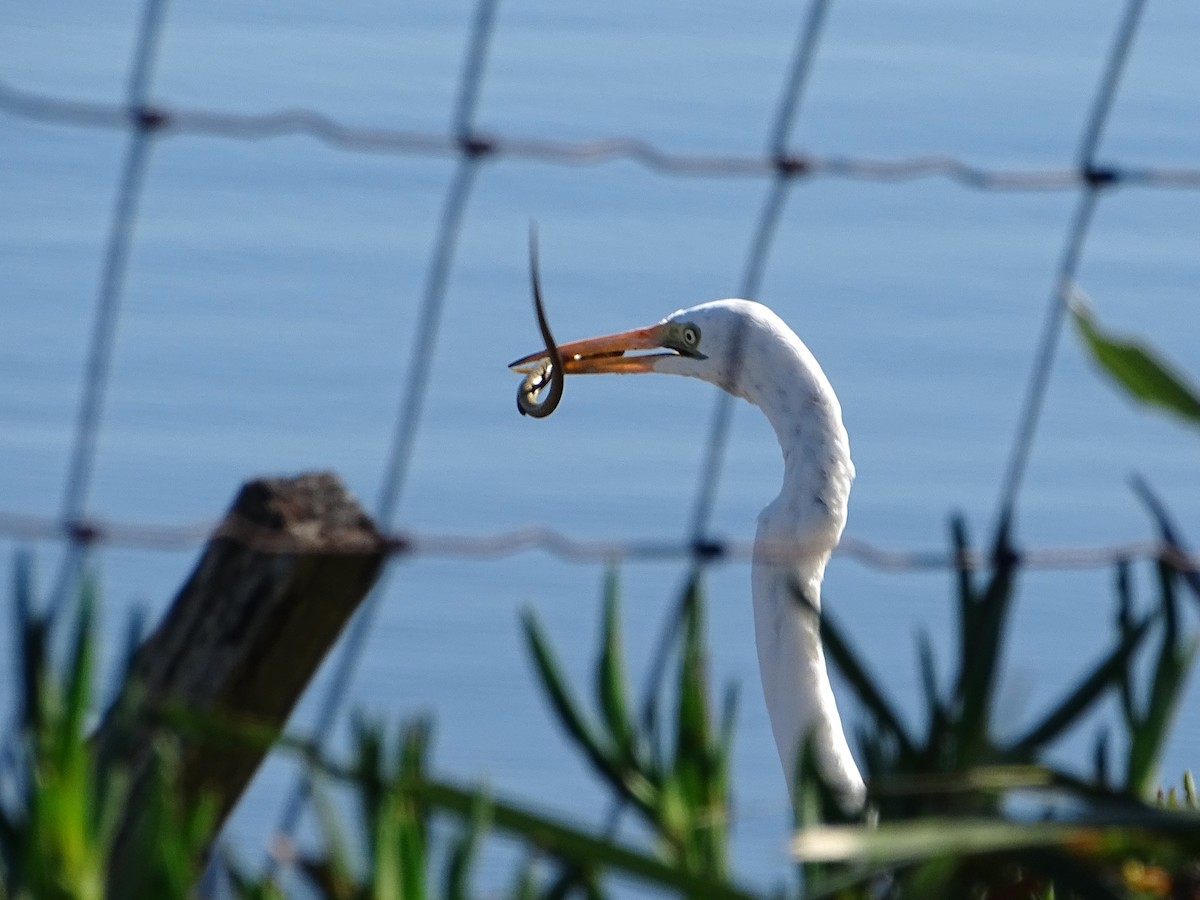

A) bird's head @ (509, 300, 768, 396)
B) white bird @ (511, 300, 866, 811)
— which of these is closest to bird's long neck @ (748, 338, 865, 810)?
white bird @ (511, 300, 866, 811)

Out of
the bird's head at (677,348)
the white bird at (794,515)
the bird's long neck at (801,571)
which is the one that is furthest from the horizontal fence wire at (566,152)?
A: the bird's head at (677,348)

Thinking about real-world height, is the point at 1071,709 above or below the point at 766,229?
below

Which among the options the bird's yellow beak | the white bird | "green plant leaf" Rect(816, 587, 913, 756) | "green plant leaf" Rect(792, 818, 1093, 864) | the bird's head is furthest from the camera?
the bird's yellow beak

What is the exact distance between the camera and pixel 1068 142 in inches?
255

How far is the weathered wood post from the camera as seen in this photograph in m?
1.35

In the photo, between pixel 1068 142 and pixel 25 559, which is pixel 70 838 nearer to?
pixel 25 559

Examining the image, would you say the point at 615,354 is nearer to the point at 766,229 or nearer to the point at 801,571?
the point at 801,571

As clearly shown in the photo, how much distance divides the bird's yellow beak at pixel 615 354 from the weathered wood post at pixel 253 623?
1.68 m

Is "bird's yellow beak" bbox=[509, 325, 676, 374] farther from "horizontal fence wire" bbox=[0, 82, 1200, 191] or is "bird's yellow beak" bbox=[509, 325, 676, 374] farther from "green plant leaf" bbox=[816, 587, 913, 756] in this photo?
"green plant leaf" bbox=[816, 587, 913, 756]

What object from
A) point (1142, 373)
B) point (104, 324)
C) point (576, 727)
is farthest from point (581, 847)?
point (104, 324)

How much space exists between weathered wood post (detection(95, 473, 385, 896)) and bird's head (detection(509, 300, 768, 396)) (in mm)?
1503

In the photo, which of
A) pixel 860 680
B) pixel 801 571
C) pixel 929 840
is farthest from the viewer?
pixel 801 571

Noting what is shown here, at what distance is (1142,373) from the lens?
117cm

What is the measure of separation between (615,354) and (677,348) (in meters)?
0.10
